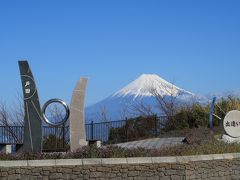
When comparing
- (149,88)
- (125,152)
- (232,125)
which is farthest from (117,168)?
(149,88)

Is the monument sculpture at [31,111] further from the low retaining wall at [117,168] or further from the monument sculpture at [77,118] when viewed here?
the low retaining wall at [117,168]

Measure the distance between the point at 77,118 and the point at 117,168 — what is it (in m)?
3.52

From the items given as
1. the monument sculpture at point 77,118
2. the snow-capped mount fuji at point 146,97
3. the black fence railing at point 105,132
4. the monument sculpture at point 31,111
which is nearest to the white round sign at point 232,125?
the monument sculpture at point 77,118

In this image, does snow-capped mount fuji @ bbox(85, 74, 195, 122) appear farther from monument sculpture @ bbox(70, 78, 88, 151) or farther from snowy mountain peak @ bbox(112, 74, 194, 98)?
monument sculpture @ bbox(70, 78, 88, 151)

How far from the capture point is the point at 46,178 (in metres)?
11.8

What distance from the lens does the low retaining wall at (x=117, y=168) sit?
11.8m

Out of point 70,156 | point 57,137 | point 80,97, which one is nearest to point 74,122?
point 80,97

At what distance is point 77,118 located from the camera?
15570mm

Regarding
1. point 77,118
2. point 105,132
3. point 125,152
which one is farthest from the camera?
point 105,132

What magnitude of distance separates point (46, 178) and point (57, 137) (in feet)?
34.3

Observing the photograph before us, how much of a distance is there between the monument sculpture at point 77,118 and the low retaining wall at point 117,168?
10.7ft

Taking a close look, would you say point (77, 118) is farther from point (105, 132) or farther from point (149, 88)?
point (149, 88)

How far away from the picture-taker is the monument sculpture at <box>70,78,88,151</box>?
610 inches

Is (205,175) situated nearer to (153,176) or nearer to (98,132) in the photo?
(153,176)
